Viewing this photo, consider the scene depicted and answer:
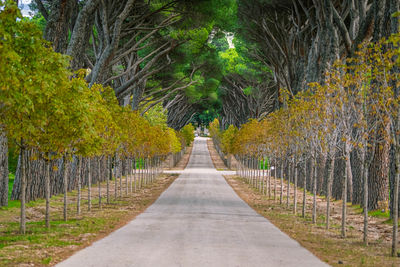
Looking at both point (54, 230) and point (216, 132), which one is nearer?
point (54, 230)

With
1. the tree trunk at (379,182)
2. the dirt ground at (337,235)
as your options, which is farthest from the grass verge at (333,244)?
the tree trunk at (379,182)

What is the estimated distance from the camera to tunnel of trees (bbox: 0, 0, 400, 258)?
14484 mm

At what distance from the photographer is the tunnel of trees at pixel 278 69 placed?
1448cm

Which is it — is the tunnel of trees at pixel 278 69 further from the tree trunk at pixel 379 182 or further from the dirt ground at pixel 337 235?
the dirt ground at pixel 337 235

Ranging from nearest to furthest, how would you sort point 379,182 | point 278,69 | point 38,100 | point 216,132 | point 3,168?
point 38,100 → point 3,168 → point 379,182 → point 278,69 → point 216,132

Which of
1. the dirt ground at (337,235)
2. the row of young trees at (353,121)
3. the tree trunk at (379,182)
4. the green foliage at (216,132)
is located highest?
the green foliage at (216,132)

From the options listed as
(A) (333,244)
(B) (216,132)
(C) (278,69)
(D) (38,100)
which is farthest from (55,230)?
(B) (216,132)

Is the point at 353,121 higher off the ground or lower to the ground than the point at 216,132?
lower

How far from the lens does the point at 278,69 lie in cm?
A: 3831

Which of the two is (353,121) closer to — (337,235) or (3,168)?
(337,235)

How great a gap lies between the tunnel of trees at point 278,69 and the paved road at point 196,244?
274 centimetres

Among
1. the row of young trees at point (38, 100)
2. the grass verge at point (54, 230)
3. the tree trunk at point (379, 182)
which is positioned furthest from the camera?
the tree trunk at point (379, 182)

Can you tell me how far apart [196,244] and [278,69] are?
27301mm

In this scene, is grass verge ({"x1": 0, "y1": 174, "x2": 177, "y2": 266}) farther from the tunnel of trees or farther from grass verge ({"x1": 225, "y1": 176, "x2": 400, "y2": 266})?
A: grass verge ({"x1": 225, "y1": 176, "x2": 400, "y2": 266})
